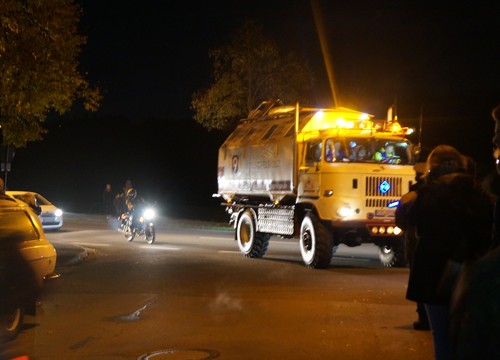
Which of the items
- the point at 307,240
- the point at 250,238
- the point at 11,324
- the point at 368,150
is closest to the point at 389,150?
the point at 368,150

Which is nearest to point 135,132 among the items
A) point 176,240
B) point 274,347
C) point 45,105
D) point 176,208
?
point 176,208

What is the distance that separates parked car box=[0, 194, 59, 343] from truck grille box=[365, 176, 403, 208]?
336 inches

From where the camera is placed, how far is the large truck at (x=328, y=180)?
16.0 m

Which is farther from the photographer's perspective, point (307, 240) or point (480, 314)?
point (307, 240)

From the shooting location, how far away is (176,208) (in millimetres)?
48938

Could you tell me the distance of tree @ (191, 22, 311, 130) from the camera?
28.0 meters

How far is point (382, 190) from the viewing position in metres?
16.3

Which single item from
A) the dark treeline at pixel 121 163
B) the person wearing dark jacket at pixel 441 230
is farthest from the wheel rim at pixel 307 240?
the dark treeline at pixel 121 163

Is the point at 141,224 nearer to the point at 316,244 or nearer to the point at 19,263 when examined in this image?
the point at 316,244

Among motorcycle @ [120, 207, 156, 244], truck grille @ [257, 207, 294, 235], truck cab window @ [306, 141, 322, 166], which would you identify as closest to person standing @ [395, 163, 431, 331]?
truck cab window @ [306, 141, 322, 166]

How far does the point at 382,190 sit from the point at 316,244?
72.0 inches

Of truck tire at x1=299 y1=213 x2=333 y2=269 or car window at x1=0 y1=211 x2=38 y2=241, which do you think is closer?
car window at x1=0 y1=211 x2=38 y2=241

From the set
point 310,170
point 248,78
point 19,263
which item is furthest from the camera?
point 248,78

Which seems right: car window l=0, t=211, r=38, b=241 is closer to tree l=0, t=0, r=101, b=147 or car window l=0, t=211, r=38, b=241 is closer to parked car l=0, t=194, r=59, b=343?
parked car l=0, t=194, r=59, b=343
